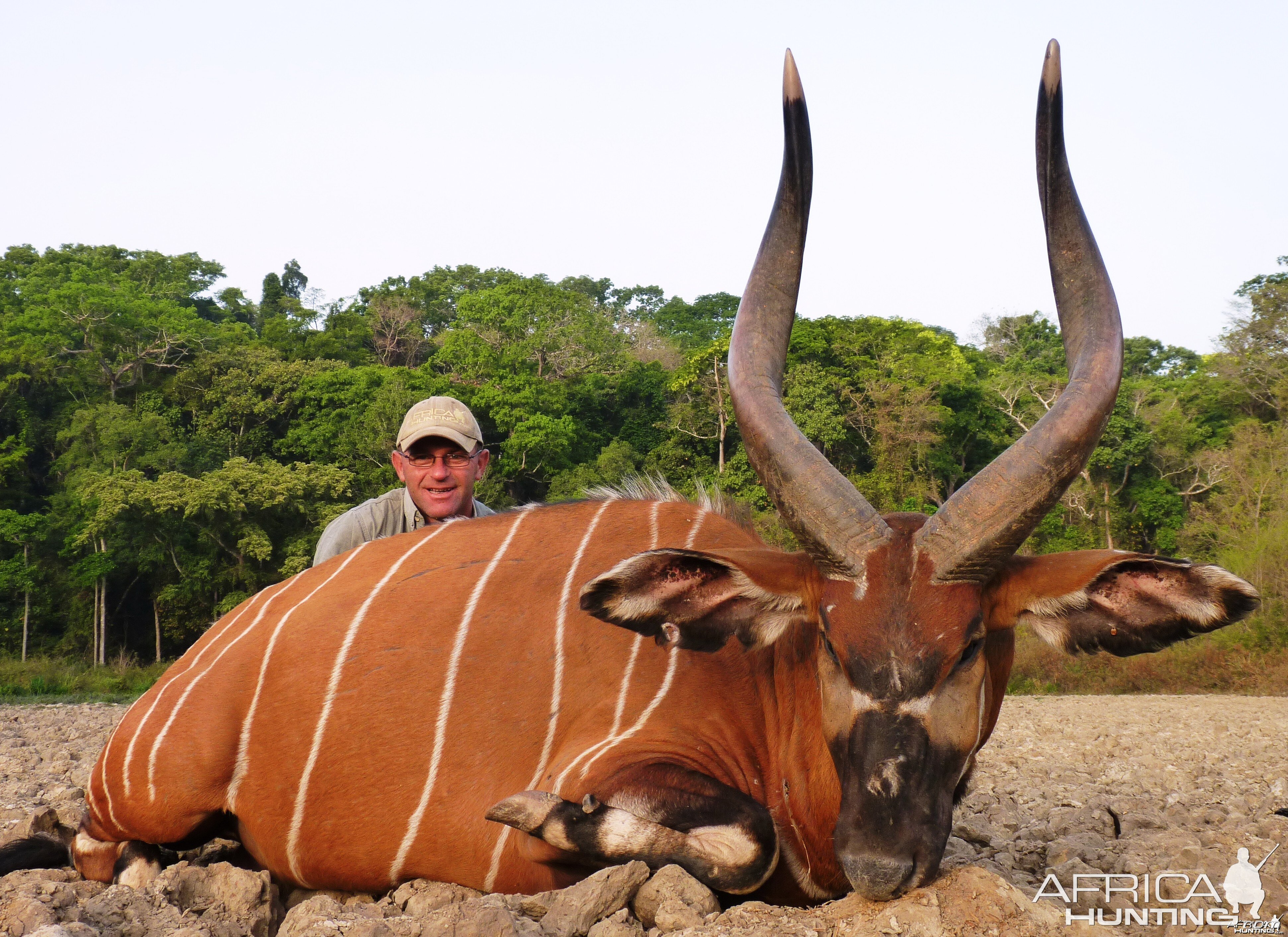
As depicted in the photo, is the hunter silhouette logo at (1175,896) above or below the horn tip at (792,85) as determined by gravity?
below

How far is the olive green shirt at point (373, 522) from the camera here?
6.11 m

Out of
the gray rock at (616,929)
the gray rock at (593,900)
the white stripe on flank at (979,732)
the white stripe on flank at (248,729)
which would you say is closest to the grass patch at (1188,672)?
the white stripe on flank at (248,729)

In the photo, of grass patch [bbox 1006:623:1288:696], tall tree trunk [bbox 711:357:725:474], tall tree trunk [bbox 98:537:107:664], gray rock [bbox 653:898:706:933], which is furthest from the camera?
tall tree trunk [bbox 711:357:725:474]

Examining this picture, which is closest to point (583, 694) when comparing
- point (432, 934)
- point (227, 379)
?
point (432, 934)

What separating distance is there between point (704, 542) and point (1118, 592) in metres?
1.43

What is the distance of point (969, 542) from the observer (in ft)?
9.61

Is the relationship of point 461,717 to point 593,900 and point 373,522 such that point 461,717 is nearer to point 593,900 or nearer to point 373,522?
point 593,900

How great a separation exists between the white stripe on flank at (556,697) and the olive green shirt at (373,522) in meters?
1.91

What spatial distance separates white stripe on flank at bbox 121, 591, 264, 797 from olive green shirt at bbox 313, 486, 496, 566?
108 centimetres

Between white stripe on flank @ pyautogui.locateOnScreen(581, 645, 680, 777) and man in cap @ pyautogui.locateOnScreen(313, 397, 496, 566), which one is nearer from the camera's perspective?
white stripe on flank @ pyautogui.locateOnScreen(581, 645, 680, 777)

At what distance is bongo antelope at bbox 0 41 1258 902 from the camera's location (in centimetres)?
294

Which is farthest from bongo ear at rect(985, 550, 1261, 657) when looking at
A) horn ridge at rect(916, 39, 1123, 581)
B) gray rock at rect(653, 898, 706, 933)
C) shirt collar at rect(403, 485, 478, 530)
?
shirt collar at rect(403, 485, 478, 530)

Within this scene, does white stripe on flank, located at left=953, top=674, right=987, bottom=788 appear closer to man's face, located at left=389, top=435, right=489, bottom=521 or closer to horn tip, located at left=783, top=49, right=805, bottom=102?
horn tip, located at left=783, top=49, right=805, bottom=102

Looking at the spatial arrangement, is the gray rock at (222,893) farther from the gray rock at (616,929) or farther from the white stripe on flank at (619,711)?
the gray rock at (616,929)
